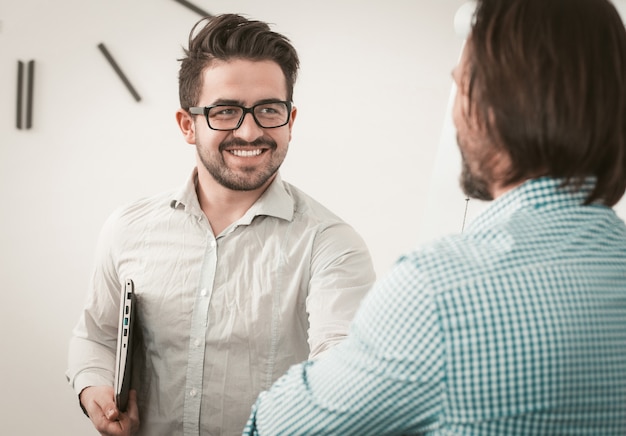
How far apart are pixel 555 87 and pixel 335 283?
31.3 inches

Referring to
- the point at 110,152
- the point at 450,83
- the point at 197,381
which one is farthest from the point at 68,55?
the point at 197,381

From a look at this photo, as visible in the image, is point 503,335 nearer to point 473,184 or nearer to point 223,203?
point 473,184

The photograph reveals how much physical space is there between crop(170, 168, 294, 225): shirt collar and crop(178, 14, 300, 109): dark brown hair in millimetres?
206

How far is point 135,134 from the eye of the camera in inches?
116

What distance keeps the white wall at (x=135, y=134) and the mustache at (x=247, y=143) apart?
1410 mm

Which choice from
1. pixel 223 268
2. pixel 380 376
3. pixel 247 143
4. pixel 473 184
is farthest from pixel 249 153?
pixel 380 376

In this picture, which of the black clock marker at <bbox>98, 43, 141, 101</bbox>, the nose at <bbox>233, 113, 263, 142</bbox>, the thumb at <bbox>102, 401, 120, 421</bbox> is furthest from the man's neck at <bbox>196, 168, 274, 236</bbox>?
the black clock marker at <bbox>98, 43, 141, 101</bbox>

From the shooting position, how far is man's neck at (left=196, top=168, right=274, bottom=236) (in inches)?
63.1

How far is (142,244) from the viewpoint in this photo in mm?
1617

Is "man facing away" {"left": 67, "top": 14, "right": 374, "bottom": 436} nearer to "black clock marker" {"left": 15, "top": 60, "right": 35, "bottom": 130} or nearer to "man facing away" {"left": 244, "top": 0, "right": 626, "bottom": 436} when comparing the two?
"man facing away" {"left": 244, "top": 0, "right": 626, "bottom": 436}

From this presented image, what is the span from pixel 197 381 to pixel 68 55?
1933 mm

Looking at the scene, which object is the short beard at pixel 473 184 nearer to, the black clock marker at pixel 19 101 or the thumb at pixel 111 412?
the thumb at pixel 111 412

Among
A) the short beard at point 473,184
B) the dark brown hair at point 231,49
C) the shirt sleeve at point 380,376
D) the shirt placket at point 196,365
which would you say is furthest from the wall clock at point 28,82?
the shirt sleeve at point 380,376

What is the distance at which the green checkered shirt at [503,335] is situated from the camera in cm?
67
